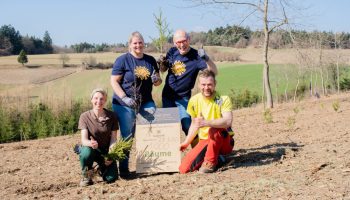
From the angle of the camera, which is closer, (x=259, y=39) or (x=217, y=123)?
(x=217, y=123)

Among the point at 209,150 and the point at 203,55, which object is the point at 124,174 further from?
the point at 203,55

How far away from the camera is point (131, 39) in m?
5.00

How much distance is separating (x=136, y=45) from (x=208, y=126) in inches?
47.9

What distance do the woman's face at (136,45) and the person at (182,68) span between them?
439 millimetres

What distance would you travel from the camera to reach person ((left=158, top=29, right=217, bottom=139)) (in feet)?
17.1

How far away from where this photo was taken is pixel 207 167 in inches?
192

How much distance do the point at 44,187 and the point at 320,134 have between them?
4.16m

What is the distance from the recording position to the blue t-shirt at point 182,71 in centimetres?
530

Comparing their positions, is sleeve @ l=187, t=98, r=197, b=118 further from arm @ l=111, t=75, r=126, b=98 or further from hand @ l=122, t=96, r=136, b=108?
arm @ l=111, t=75, r=126, b=98

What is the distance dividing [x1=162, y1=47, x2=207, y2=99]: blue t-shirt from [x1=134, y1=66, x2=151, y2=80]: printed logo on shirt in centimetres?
42

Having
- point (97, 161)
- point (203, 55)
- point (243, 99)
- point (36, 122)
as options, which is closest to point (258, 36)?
point (36, 122)

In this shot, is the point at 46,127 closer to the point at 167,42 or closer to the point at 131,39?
the point at 167,42

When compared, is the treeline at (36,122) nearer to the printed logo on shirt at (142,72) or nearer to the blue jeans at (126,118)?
the blue jeans at (126,118)

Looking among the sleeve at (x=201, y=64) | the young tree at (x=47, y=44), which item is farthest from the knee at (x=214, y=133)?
the young tree at (x=47, y=44)
